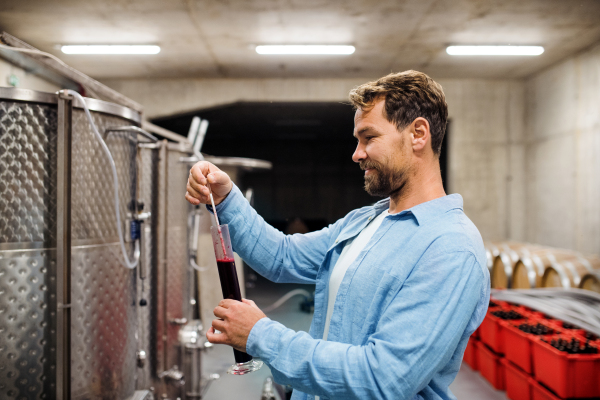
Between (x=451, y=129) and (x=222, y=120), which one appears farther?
(x=222, y=120)

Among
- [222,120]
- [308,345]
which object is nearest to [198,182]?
[308,345]

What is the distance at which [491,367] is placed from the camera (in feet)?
12.2

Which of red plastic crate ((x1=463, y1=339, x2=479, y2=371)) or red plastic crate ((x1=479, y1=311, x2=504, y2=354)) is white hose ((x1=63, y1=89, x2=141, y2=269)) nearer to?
red plastic crate ((x1=479, y1=311, x2=504, y2=354))

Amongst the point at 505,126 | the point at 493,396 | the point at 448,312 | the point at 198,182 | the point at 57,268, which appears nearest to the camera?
the point at 448,312

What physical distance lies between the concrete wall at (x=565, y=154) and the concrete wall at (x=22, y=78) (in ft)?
24.7

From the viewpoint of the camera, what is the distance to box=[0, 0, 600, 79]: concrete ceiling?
15.2 feet

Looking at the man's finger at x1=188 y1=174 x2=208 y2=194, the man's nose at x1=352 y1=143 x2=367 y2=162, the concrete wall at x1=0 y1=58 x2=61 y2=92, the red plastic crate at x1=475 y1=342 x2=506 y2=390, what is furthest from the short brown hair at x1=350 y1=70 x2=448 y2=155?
the concrete wall at x1=0 y1=58 x2=61 y2=92

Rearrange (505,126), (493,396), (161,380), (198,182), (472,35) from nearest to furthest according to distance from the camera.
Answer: (198,182) → (161,380) → (493,396) → (472,35) → (505,126)

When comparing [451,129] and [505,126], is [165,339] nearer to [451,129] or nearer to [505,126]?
[451,129]

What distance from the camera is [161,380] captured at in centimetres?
305

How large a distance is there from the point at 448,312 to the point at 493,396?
10.6 ft

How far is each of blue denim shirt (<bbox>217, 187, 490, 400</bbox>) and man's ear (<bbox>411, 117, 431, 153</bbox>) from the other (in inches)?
7.0

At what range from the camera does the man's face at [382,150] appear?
1236mm

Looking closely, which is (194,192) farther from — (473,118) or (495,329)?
(473,118)
